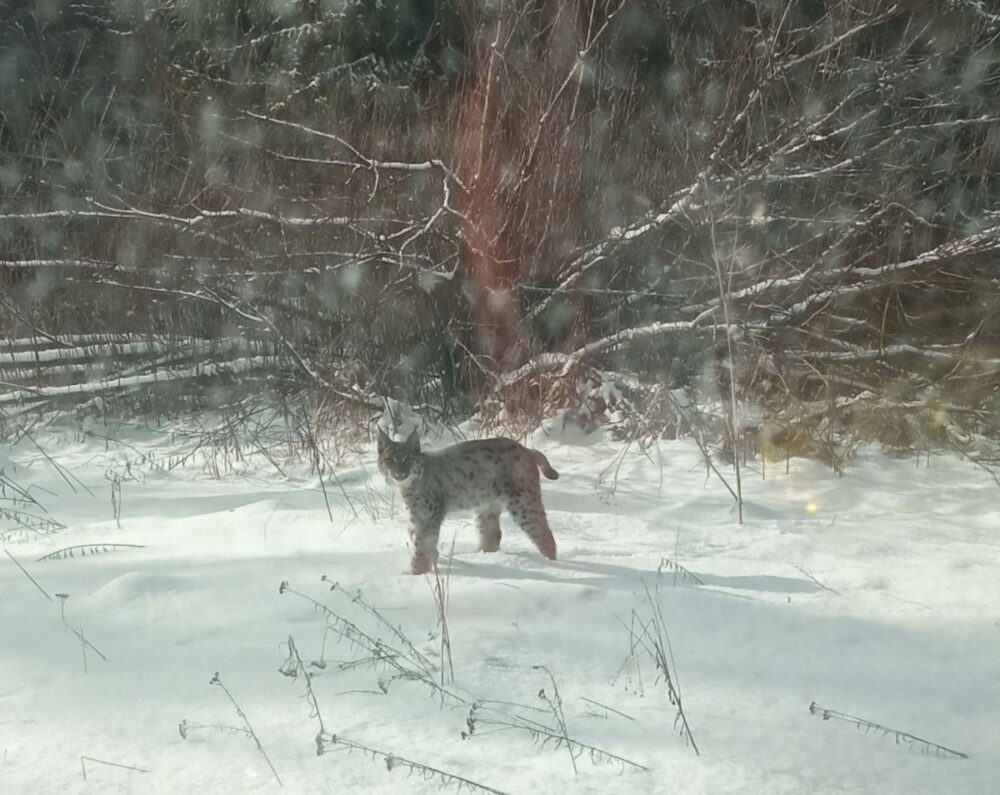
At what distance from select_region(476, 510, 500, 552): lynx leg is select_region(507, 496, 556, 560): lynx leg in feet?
0.68

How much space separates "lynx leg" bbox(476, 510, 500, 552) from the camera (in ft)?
18.3

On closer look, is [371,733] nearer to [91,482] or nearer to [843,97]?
[91,482]

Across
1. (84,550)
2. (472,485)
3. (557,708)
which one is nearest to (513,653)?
(557,708)

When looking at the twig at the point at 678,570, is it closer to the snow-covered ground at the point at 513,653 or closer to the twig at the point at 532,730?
the snow-covered ground at the point at 513,653

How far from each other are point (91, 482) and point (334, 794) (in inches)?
230

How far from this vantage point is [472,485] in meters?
5.43

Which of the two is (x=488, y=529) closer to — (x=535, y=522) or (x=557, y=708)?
(x=535, y=522)

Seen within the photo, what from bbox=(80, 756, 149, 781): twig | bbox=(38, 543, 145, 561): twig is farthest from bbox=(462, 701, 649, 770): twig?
bbox=(38, 543, 145, 561): twig

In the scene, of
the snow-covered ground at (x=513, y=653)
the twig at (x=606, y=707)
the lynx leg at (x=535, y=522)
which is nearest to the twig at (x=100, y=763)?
the snow-covered ground at (x=513, y=653)

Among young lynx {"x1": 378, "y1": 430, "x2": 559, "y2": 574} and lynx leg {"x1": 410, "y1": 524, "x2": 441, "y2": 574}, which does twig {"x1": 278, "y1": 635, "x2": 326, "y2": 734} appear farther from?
young lynx {"x1": 378, "y1": 430, "x2": 559, "y2": 574}

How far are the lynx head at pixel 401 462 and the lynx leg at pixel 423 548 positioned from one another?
1.00 feet

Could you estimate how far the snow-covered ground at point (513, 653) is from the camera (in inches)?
111

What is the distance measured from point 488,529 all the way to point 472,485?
33cm

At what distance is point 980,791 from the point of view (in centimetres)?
270
